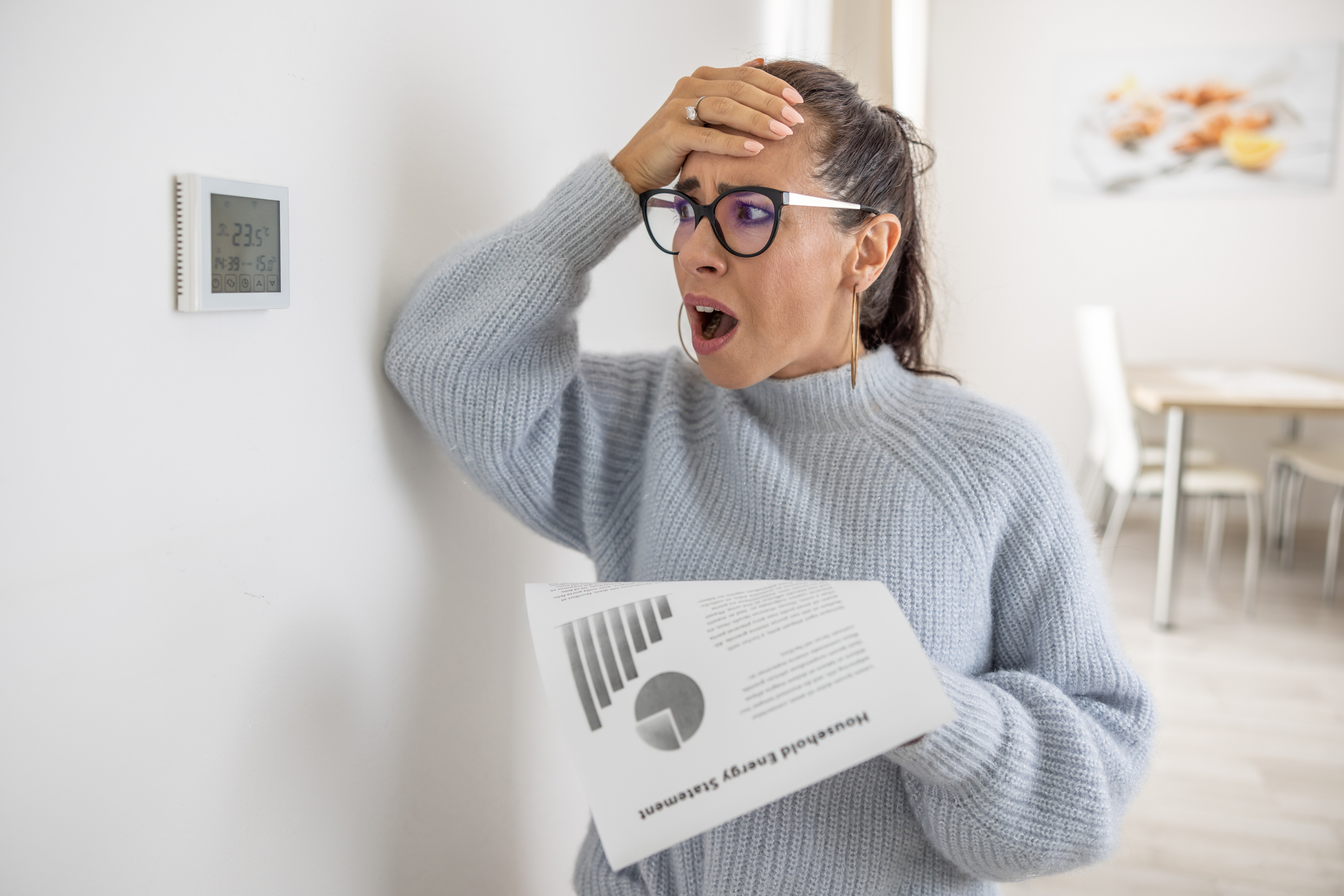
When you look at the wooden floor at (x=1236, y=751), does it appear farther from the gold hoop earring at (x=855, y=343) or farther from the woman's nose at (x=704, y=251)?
the woman's nose at (x=704, y=251)

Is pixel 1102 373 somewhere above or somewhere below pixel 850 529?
above

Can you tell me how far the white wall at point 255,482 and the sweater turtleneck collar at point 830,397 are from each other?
307mm

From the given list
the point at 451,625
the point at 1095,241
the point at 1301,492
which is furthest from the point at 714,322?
the point at 1301,492

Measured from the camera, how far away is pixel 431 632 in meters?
0.90

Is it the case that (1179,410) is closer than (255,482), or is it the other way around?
(255,482)

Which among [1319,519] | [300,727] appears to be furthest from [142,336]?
[1319,519]

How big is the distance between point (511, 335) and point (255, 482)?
9.9 inches

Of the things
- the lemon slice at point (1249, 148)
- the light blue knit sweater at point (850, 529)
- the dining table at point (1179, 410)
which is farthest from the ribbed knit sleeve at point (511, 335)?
the lemon slice at point (1249, 148)

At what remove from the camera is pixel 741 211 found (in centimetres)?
83

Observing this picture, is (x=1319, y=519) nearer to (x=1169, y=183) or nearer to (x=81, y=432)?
(x=1169, y=183)

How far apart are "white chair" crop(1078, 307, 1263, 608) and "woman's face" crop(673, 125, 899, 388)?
2.68 meters

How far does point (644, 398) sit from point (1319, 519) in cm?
426

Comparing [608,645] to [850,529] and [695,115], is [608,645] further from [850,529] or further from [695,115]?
[695,115]

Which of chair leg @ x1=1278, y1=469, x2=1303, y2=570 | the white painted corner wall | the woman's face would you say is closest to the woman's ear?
the woman's face
